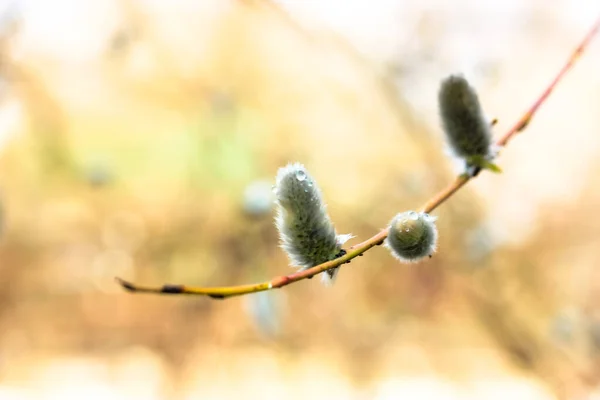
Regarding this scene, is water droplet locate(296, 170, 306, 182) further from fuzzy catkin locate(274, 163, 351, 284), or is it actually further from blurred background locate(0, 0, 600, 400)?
blurred background locate(0, 0, 600, 400)

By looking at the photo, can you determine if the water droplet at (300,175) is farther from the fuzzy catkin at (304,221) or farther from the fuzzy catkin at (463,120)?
the fuzzy catkin at (463,120)

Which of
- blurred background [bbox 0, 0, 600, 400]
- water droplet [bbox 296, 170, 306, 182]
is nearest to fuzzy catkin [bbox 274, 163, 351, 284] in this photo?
water droplet [bbox 296, 170, 306, 182]

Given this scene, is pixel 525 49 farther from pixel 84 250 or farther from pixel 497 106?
pixel 84 250

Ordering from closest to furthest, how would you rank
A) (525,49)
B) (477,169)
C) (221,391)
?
(477,169) → (221,391) → (525,49)

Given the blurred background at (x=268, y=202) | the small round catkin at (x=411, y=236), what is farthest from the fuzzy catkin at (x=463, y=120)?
the blurred background at (x=268, y=202)

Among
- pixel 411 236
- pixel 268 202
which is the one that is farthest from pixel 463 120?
pixel 268 202

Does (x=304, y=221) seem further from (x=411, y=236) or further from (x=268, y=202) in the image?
(x=268, y=202)

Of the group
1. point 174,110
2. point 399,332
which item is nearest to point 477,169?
point 399,332
